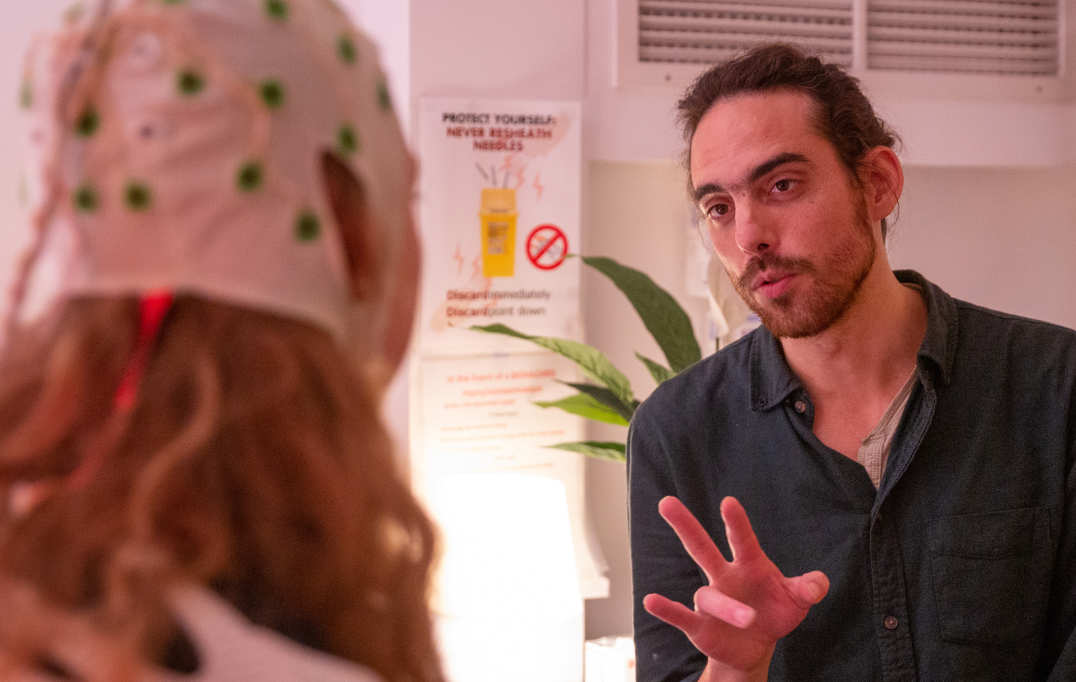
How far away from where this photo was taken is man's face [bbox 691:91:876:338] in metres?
1.60

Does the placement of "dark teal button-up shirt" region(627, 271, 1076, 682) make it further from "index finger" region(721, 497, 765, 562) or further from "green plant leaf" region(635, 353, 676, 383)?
"green plant leaf" region(635, 353, 676, 383)

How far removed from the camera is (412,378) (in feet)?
8.00

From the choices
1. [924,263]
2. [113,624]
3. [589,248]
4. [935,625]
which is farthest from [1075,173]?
[113,624]

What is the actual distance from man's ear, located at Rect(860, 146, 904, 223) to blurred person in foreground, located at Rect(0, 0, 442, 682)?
4.46 feet

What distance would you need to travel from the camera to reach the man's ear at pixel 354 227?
569mm

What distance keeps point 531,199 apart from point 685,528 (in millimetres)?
1447

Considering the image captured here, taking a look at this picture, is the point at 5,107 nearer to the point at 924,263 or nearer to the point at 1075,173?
the point at 924,263

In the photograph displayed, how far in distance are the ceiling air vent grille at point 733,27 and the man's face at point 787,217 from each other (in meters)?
0.96

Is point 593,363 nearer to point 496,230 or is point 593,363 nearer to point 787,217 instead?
point 496,230

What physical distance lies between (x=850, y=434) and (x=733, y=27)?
4.58ft

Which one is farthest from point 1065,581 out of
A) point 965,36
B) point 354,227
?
point 965,36

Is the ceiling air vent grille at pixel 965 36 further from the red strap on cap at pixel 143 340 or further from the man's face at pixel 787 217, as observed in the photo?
the red strap on cap at pixel 143 340

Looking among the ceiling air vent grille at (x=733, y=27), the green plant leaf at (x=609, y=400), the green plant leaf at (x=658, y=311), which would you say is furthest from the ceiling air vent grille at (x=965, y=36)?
the green plant leaf at (x=609, y=400)

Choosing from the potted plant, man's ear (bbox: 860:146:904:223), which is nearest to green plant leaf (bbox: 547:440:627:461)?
the potted plant
